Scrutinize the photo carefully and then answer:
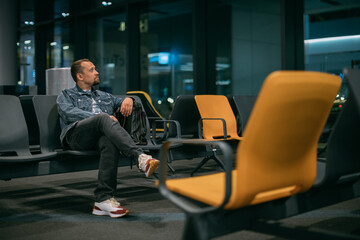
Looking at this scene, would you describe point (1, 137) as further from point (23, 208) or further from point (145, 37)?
point (145, 37)

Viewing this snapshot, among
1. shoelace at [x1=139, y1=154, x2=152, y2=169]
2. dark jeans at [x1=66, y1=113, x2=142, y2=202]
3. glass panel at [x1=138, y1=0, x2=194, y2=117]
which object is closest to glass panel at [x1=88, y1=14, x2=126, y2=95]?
glass panel at [x1=138, y1=0, x2=194, y2=117]

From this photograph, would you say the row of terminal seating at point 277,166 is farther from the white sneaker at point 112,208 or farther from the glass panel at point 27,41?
the glass panel at point 27,41

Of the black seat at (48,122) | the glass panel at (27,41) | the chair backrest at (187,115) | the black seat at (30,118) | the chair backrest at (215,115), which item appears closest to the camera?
the black seat at (48,122)

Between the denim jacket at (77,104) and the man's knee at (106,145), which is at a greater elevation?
the denim jacket at (77,104)

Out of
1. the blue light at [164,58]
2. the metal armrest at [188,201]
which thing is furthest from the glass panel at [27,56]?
the metal armrest at [188,201]

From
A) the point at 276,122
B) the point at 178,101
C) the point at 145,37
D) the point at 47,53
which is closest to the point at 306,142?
the point at 276,122

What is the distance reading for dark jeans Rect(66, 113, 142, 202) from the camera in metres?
3.02

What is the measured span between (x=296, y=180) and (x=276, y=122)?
350mm

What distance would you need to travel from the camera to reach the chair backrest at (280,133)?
1515 mm

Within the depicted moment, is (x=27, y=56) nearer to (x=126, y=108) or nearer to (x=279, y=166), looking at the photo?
(x=126, y=108)

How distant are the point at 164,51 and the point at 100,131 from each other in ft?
20.3

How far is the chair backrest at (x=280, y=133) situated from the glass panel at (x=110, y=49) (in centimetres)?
783

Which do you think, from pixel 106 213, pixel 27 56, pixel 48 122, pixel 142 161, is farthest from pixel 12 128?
pixel 27 56

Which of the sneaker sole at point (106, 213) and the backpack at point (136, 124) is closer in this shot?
the sneaker sole at point (106, 213)
